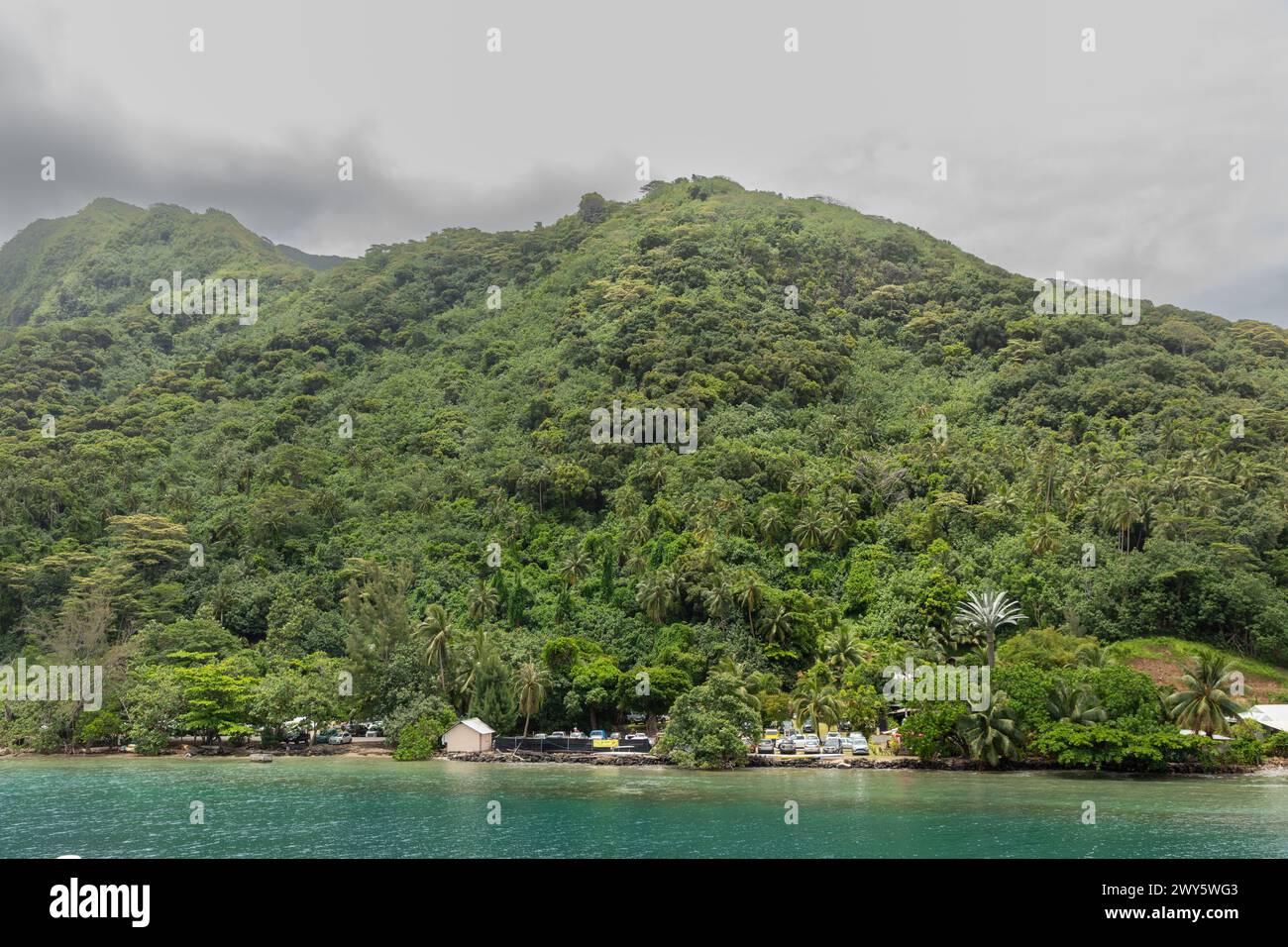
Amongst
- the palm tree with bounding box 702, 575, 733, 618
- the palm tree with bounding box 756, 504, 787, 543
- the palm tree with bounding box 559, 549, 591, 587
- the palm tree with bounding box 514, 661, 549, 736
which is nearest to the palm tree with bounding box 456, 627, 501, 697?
the palm tree with bounding box 514, 661, 549, 736

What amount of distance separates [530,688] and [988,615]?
1177 inches

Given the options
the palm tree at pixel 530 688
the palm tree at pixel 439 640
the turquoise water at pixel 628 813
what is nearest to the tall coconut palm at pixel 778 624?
the turquoise water at pixel 628 813

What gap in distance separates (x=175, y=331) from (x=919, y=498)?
5088 inches

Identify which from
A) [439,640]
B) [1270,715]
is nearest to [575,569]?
[439,640]

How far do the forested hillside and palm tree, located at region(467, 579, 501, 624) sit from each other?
0.85 ft

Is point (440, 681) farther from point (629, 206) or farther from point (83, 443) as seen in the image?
point (629, 206)

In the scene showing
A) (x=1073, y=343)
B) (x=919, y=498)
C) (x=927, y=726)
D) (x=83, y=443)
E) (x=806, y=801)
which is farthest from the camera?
(x=1073, y=343)

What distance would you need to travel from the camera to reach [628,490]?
8306 centimetres

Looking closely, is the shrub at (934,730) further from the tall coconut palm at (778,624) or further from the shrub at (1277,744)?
the shrub at (1277,744)

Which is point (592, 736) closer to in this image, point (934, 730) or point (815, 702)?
point (815, 702)

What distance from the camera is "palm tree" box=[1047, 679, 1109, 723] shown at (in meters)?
47.2

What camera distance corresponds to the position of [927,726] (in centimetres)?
5031
